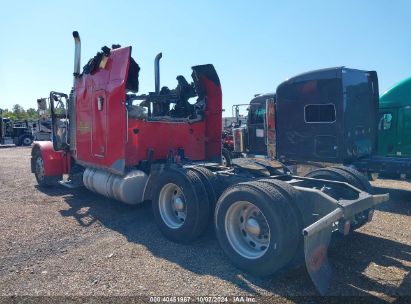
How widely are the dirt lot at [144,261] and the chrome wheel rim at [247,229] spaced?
0.91ft

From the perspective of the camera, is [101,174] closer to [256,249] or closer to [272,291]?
[256,249]

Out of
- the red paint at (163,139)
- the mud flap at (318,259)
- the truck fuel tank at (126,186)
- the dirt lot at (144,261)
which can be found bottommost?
the dirt lot at (144,261)

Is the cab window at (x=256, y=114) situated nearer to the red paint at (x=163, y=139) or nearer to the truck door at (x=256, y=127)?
the truck door at (x=256, y=127)

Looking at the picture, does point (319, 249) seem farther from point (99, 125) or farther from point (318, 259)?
point (99, 125)

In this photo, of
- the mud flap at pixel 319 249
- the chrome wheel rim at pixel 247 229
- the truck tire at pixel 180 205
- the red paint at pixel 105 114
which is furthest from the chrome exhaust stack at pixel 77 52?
the mud flap at pixel 319 249

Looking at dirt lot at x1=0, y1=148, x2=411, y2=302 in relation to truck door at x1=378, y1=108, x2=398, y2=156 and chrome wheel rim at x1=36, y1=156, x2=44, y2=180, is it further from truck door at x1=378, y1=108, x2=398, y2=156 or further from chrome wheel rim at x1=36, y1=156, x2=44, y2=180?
truck door at x1=378, y1=108, x2=398, y2=156

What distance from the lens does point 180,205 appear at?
16.8 feet

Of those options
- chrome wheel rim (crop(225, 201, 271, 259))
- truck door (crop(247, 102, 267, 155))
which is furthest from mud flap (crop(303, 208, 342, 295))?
truck door (crop(247, 102, 267, 155))

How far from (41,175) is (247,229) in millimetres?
6761

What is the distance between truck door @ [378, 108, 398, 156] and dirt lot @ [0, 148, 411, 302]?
11.2 ft

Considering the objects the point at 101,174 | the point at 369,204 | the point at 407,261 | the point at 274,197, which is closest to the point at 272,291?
the point at 274,197

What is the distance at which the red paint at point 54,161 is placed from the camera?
866cm

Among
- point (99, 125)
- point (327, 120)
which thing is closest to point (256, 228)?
point (99, 125)

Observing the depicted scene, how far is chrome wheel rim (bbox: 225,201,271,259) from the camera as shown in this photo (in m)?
4.04
